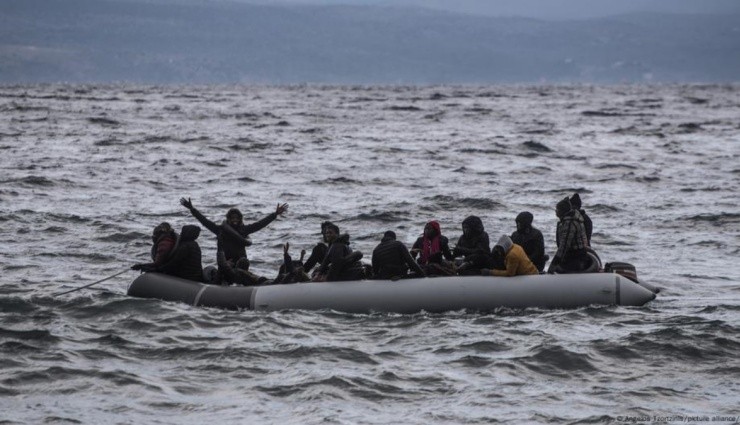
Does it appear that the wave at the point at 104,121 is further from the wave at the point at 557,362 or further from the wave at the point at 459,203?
the wave at the point at 557,362

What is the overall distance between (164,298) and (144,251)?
5959 mm

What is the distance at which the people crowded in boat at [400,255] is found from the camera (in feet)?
57.9

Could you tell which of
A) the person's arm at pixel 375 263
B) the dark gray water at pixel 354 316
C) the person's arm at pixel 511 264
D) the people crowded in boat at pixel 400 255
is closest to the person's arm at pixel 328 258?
the people crowded in boat at pixel 400 255

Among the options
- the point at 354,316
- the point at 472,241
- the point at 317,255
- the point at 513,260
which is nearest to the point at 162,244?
the point at 317,255

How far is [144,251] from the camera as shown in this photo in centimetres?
2381

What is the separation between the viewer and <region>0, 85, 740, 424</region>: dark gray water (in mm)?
13406

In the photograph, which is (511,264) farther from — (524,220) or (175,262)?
(175,262)

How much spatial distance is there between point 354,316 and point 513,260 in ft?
8.27

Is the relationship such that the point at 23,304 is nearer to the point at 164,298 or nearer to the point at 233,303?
the point at 164,298

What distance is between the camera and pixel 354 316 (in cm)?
1725

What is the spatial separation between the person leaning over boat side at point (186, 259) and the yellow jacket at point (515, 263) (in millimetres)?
4575

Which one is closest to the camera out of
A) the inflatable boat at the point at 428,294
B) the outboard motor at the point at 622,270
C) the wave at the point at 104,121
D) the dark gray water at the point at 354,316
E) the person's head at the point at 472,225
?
the dark gray water at the point at 354,316

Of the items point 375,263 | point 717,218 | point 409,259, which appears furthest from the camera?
point 717,218

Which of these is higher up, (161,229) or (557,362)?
(161,229)
